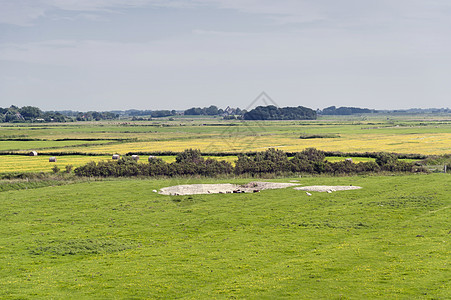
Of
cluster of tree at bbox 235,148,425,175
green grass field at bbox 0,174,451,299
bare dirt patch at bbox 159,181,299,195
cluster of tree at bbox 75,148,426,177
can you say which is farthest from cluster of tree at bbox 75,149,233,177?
green grass field at bbox 0,174,451,299

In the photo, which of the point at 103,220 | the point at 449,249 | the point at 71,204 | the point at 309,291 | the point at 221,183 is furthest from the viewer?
the point at 221,183

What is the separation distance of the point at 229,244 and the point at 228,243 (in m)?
0.26

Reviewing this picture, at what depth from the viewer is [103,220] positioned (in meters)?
37.0

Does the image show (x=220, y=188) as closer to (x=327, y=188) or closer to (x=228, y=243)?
(x=327, y=188)

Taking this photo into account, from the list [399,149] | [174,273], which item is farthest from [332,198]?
[399,149]

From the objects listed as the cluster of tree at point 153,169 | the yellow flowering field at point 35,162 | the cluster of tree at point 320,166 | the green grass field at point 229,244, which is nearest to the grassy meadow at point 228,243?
the green grass field at point 229,244

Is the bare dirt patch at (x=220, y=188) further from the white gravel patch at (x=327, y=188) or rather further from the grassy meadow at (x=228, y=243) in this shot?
the white gravel patch at (x=327, y=188)

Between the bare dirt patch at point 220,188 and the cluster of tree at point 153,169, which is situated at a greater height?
the cluster of tree at point 153,169

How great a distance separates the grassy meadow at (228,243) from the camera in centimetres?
2131

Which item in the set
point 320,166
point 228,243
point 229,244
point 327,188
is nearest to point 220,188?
point 327,188

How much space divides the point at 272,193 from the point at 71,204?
19081mm

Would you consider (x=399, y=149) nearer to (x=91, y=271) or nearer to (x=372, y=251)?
(x=372, y=251)

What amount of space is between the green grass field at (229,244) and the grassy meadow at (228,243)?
3.1 inches

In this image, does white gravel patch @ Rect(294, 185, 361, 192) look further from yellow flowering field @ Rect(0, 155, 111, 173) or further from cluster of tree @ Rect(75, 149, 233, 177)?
yellow flowering field @ Rect(0, 155, 111, 173)
